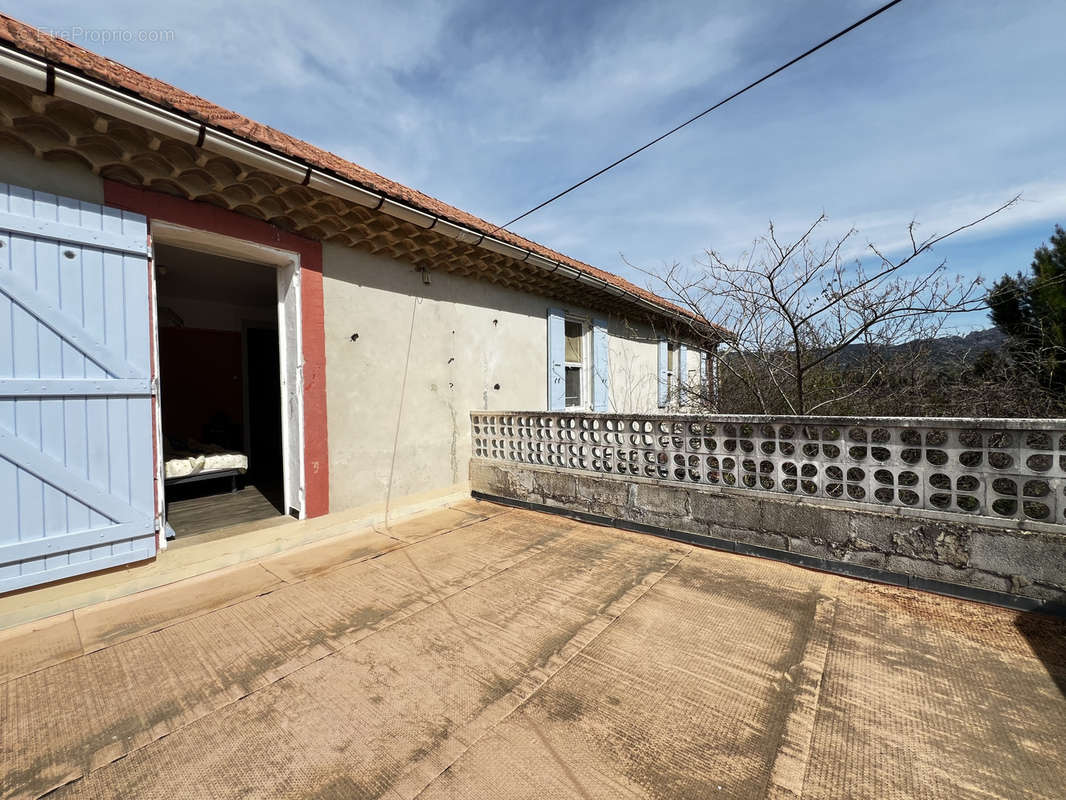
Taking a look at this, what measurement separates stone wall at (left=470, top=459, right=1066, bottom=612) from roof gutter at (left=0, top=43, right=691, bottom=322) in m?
2.73

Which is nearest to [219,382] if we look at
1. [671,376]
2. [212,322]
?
[212,322]

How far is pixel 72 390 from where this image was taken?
2420mm

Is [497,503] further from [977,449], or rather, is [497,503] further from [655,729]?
[977,449]

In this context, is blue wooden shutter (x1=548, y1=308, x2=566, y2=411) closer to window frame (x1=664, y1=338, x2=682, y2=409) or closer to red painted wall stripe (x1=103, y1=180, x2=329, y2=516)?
window frame (x1=664, y1=338, x2=682, y2=409)

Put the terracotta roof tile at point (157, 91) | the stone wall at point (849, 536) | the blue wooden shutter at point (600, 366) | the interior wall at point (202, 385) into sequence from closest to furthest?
the terracotta roof tile at point (157, 91) < the stone wall at point (849, 536) < the interior wall at point (202, 385) < the blue wooden shutter at point (600, 366)

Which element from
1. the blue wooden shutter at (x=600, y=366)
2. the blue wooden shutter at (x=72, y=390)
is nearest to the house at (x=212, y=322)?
the blue wooden shutter at (x=72, y=390)

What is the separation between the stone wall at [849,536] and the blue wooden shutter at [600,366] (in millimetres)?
3100

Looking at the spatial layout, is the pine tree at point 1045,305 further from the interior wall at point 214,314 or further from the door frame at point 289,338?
the interior wall at point 214,314

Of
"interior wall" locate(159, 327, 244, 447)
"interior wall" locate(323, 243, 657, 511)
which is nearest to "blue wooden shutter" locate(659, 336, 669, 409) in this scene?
"interior wall" locate(323, 243, 657, 511)

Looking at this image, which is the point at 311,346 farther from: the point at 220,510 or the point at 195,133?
the point at 220,510

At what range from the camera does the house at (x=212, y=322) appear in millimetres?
2289

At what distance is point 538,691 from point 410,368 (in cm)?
327

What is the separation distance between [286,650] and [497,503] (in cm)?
277

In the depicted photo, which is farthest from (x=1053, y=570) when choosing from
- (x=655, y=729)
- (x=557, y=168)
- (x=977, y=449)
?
(x=557, y=168)
